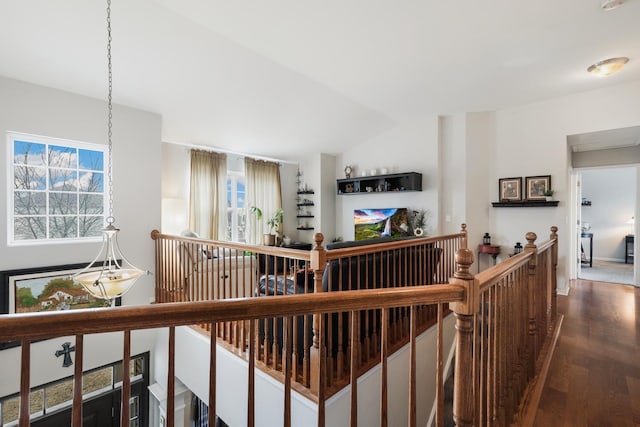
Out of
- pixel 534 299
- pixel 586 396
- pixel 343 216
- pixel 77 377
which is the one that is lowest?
pixel 586 396

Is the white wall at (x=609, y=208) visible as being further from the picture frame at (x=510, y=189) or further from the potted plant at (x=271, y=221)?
the potted plant at (x=271, y=221)

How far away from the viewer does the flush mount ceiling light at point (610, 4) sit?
2.41 meters

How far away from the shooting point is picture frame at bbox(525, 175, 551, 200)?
4.53 m

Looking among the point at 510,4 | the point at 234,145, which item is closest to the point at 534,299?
the point at 510,4

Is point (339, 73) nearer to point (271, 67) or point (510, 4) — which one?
point (271, 67)

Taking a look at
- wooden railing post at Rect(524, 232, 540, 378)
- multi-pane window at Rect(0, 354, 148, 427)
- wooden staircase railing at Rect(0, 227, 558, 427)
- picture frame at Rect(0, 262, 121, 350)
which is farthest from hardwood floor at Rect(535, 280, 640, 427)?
picture frame at Rect(0, 262, 121, 350)

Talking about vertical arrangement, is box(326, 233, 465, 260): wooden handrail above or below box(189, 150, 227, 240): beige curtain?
below

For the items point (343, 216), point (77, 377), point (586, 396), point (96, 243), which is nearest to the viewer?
point (77, 377)

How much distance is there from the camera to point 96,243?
3582mm

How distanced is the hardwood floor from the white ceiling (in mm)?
2918

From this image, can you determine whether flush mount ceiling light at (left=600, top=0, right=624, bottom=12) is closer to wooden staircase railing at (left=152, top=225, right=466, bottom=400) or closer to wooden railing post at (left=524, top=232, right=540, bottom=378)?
wooden railing post at (left=524, top=232, right=540, bottom=378)

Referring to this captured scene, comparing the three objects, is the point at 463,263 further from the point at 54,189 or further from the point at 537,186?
the point at 537,186

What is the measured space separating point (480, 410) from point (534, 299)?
4.20ft

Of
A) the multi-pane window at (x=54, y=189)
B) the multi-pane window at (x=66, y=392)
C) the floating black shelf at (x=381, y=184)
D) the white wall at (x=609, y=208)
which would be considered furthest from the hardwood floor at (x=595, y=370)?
the multi-pane window at (x=54, y=189)
